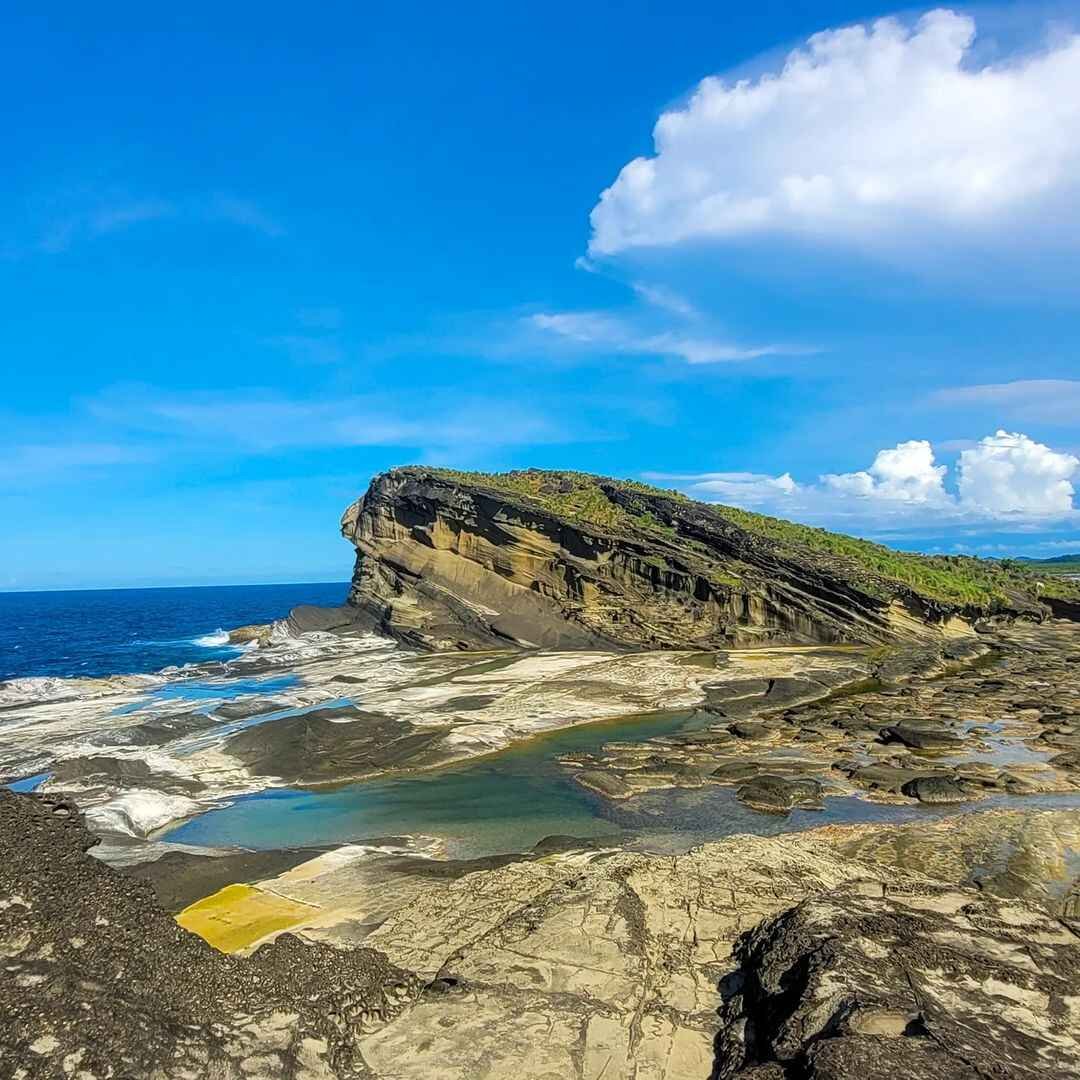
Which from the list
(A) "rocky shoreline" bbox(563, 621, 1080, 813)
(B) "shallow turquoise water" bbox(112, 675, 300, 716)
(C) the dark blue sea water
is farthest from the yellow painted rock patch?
(C) the dark blue sea water

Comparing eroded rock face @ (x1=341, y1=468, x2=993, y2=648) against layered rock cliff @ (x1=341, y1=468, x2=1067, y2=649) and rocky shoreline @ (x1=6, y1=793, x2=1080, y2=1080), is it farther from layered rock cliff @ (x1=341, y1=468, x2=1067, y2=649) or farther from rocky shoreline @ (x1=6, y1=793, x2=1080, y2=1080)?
rocky shoreline @ (x1=6, y1=793, x2=1080, y2=1080)

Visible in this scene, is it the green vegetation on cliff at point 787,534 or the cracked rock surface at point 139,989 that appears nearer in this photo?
the cracked rock surface at point 139,989

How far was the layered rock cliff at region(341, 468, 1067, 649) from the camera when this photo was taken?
5109 cm

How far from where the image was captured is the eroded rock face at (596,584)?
5097 cm

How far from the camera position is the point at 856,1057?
664 centimetres

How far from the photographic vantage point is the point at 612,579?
175 ft

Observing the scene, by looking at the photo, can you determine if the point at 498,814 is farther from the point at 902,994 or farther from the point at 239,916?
the point at 902,994

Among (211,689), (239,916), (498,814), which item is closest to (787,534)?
(211,689)

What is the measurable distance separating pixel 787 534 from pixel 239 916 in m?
55.4

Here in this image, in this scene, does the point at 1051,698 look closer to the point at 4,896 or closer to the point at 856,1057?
the point at 856,1057

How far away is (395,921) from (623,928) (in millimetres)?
3659

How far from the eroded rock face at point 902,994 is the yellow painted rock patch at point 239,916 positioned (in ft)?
23.8

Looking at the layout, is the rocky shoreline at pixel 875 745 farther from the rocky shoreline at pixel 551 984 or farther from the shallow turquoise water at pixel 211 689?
the shallow turquoise water at pixel 211 689

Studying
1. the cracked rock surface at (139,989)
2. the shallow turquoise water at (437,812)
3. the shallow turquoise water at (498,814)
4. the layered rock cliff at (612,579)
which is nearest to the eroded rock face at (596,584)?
the layered rock cliff at (612,579)
